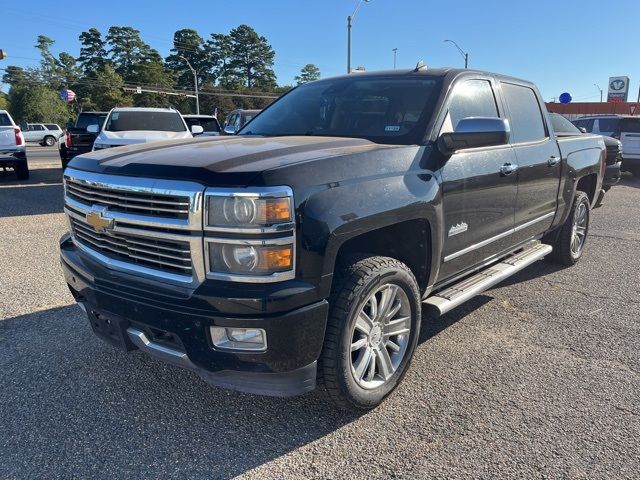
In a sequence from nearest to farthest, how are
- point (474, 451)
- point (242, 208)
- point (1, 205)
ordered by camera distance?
point (242, 208) → point (474, 451) → point (1, 205)

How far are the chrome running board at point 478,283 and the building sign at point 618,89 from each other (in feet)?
172

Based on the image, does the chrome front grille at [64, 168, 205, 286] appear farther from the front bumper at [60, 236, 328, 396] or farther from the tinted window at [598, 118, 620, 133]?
the tinted window at [598, 118, 620, 133]

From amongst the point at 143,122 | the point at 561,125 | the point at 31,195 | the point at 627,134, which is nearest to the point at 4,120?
the point at 31,195

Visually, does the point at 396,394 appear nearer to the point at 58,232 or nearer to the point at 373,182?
the point at 373,182

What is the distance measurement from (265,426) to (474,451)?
1.09 meters

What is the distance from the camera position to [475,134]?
121 inches

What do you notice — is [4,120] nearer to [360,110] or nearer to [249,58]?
[360,110]

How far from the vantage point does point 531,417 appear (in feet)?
9.30

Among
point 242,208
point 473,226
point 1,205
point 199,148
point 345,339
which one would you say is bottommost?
point 1,205

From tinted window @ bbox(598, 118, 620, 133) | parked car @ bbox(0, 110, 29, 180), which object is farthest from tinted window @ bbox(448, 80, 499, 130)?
tinted window @ bbox(598, 118, 620, 133)

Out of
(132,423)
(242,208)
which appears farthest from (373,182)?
(132,423)

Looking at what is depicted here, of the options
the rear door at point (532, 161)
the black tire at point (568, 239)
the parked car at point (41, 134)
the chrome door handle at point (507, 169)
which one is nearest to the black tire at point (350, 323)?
the chrome door handle at point (507, 169)

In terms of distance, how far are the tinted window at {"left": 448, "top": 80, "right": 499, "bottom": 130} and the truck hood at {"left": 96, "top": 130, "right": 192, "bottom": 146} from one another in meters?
6.78

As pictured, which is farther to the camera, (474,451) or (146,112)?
(146,112)
